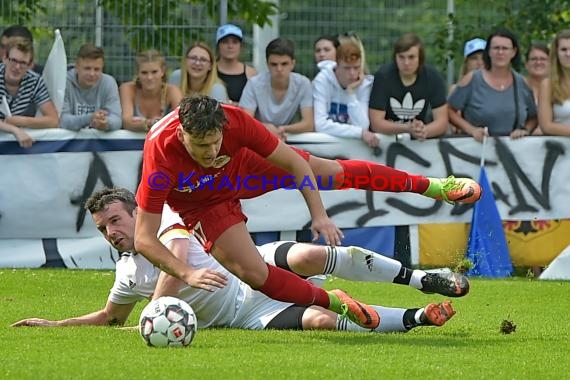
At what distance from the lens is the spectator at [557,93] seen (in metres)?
14.0

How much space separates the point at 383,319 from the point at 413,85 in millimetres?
5245

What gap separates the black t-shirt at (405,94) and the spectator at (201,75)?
1661 mm

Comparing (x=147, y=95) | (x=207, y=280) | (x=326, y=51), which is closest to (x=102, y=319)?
(x=207, y=280)

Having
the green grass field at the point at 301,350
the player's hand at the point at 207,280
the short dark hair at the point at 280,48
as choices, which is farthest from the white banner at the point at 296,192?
the player's hand at the point at 207,280

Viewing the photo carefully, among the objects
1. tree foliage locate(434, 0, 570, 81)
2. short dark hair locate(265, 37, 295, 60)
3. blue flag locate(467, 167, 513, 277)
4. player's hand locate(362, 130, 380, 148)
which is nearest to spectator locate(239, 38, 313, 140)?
short dark hair locate(265, 37, 295, 60)

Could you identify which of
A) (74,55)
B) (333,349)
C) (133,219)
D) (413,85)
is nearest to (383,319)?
(333,349)

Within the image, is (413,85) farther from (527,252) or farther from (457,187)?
(457,187)

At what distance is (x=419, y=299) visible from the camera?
1195cm

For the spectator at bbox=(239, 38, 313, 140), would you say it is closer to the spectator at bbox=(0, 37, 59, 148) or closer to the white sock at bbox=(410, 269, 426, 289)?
the spectator at bbox=(0, 37, 59, 148)

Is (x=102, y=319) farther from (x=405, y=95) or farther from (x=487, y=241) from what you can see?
(x=487, y=241)

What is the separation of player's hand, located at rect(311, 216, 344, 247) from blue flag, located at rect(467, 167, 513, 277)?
573 centimetres

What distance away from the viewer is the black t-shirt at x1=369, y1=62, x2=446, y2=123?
46.5 ft

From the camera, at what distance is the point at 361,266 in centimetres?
960

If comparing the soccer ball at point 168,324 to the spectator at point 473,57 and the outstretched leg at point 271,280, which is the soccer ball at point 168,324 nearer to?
the outstretched leg at point 271,280
